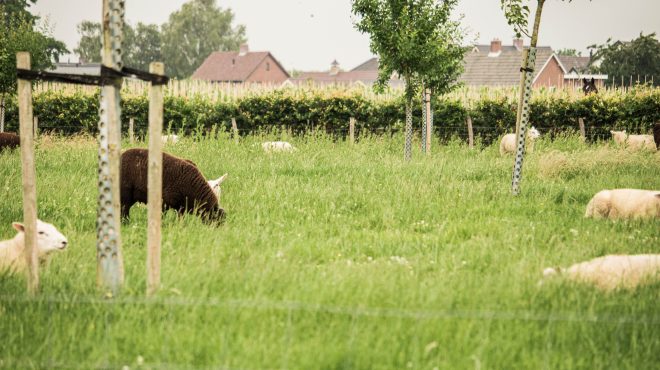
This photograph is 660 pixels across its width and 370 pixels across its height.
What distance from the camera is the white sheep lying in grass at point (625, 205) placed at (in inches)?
372

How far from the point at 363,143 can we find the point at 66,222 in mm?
14035

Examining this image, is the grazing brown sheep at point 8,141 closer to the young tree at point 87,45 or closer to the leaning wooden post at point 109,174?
the leaning wooden post at point 109,174

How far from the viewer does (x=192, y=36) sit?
87375 mm

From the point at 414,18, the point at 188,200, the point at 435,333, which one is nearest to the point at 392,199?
the point at 188,200

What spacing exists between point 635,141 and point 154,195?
19.5 metres

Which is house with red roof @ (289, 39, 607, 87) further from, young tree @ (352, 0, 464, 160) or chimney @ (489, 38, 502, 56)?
young tree @ (352, 0, 464, 160)

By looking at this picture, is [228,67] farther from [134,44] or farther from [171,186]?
[171,186]

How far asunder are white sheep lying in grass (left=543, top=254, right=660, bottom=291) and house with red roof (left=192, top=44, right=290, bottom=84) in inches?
Result: 2820

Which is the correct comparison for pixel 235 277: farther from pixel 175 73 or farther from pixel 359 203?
pixel 175 73

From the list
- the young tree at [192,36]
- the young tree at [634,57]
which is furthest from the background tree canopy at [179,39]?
the young tree at [634,57]

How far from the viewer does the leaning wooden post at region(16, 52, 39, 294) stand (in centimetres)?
568

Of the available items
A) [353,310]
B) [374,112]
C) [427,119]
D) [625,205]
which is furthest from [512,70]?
[353,310]

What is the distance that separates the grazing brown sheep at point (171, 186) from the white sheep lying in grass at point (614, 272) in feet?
17.7

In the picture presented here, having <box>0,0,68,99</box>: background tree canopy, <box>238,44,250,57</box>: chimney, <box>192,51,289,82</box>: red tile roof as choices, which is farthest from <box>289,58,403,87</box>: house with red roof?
<box>0,0,68,99</box>: background tree canopy
